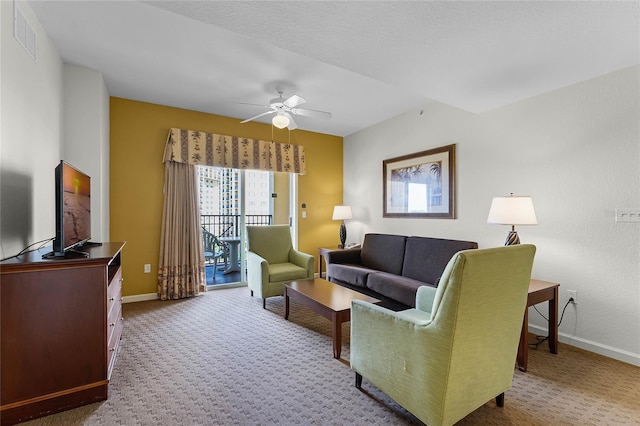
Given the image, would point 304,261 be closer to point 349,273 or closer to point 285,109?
point 349,273

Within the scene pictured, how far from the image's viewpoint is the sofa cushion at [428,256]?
10.4 feet

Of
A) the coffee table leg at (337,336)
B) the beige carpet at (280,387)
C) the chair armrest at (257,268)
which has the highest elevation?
the chair armrest at (257,268)

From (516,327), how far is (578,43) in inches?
77.6

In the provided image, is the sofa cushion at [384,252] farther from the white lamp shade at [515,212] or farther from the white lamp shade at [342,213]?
the white lamp shade at [515,212]

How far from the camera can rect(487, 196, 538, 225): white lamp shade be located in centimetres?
249

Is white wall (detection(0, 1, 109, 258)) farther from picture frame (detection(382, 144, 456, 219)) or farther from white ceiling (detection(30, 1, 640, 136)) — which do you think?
picture frame (detection(382, 144, 456, 219))

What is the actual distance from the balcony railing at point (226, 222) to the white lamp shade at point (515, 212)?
345cm

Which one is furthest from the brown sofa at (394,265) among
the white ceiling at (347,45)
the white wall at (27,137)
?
the white wall at (27,137)

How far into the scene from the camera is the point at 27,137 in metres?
2.09

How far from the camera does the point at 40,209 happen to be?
2342mm

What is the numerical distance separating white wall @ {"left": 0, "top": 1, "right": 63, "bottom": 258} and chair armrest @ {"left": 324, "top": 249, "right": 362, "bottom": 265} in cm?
303

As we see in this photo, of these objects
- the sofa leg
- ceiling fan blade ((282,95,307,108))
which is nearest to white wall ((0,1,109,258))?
ceiling fan blade ((282,95,307,108))

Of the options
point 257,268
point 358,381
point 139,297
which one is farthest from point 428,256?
point 139,297

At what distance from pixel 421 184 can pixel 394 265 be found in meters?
1.18
